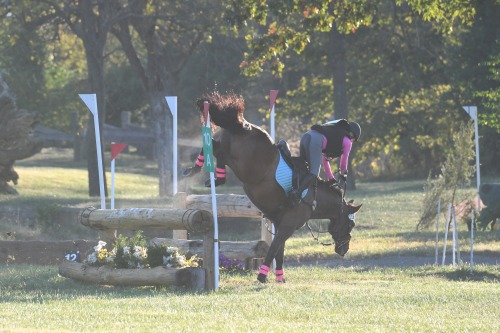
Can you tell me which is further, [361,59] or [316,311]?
[361,59]

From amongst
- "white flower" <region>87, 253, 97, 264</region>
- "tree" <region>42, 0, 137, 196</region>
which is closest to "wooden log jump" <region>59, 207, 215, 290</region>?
"white flower" <region>87, 253, 97, 264</region>

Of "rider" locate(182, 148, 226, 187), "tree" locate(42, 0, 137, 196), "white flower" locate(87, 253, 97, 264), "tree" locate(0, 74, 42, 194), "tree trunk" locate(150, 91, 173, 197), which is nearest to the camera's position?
"rider" locate(182, 148, 226, 187)

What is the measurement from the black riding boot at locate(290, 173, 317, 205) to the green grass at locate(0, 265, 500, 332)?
1.14 m

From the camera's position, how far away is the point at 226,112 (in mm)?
14516

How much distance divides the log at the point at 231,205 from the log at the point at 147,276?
3.05 metres

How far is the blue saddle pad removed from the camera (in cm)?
1494

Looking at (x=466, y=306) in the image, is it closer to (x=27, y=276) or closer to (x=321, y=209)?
(x=321, y=209)

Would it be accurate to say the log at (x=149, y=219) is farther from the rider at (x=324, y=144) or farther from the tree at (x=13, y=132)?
the tree at (x=13, y=132)

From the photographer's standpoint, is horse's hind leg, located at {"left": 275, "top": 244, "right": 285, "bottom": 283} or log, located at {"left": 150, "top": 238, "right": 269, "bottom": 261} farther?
log, located at {"left": 150, "top": 238, "right": 269, "bottom": 261}

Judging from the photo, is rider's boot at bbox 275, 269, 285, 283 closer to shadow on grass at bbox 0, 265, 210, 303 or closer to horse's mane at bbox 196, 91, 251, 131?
shadow on grass at bbox 0, 265, 210, 303

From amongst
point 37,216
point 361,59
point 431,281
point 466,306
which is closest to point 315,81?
point 361,59

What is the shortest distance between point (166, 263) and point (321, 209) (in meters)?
2.32

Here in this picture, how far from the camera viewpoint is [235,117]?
1454 cm

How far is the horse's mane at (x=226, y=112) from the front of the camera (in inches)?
572
